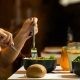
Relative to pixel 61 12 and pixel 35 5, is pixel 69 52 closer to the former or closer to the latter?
pixel 35 5

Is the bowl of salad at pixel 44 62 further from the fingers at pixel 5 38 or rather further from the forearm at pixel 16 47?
the forearm at pixel 16 47

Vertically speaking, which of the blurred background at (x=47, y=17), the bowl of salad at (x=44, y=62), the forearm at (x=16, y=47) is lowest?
the bowl of salad at (x=44, y=62)

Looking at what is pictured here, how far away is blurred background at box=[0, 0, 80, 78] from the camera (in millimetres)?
5793

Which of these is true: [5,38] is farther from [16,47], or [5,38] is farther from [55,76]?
[16,47]

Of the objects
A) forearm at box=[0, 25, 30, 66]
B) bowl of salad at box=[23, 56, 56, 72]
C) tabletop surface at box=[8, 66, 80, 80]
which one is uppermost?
forearm at box=[0, 25, 30, 66]

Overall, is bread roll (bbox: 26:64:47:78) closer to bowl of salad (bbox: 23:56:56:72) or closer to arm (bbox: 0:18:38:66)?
bowl of salad (bbox: 23:56:56:72)

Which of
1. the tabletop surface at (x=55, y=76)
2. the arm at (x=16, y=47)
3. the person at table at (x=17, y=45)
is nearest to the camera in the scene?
the tabletop surface at (x=55, y=76)

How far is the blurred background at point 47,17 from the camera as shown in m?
5.79

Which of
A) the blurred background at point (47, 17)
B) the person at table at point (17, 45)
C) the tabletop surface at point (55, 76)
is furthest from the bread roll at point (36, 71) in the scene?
the blurred background at point (47, 17)

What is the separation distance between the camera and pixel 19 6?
6.01 m

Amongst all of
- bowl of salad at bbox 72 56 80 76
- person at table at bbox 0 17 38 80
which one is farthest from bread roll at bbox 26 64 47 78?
person at table at bbox 0 17 38 80

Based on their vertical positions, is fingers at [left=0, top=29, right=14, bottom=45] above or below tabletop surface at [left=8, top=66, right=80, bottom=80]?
above

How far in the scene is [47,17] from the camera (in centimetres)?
642

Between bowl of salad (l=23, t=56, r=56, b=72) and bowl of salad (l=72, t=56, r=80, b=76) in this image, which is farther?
bowl of salad (l=23, t=56, r=56, b=72)
